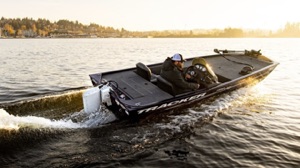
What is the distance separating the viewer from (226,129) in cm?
953

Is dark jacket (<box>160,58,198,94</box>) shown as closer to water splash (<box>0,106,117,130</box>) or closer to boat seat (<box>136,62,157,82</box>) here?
boat seat (<box>136,62,157,82</box>)

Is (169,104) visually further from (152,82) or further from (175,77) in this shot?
(152,82)

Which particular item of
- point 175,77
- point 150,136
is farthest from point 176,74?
point 150,136

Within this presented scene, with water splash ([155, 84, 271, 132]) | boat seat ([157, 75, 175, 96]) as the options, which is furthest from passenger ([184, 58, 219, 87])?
boat seat ([157, 75, 175, 96])

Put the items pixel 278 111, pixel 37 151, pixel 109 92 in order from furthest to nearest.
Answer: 1. pixel 278 111
2. pixel 109 92
3. pixel 37 151

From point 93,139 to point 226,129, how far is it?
481cm

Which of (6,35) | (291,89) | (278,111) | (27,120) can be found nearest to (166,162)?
(27,120)

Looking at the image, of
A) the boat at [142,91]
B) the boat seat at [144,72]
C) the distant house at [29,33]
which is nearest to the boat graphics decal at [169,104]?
the boat at [142,91]

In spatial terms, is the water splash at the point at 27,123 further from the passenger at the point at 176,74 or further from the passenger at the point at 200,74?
the passenger at the point at 200,74

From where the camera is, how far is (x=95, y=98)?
29.6ft

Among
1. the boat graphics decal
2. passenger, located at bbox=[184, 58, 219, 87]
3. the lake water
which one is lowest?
the lake water

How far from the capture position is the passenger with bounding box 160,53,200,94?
9.85 m

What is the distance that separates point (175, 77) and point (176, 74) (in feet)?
0.41

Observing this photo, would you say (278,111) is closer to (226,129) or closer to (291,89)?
(226,129)
